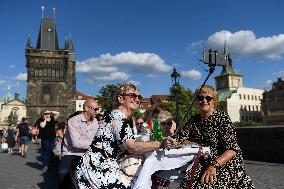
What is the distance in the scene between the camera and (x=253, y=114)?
409 ft

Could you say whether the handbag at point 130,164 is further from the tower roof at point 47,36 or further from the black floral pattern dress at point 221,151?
the tower roof at point 47,36

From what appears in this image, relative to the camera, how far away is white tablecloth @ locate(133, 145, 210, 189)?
309cm

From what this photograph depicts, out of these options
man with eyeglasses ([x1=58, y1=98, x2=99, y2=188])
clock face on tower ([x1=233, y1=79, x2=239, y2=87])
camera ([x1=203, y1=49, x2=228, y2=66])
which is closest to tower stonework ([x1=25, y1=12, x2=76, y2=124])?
clock face on tower ([x1=233, y1=79, x2=239, y2=87])

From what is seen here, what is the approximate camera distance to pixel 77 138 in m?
5.45

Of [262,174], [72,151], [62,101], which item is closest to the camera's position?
[72,151]

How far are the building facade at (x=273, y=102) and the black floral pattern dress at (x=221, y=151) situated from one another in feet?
298

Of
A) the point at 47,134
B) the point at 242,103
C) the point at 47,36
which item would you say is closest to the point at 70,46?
the point at 47,36

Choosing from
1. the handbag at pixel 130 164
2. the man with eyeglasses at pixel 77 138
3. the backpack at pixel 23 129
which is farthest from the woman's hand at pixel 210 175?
the backpack at pixel 23 129

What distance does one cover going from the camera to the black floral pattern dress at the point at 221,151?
3607 mm

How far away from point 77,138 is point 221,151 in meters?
2.45

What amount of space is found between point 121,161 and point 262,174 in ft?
25.5

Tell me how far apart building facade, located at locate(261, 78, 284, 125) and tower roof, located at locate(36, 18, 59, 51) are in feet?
174

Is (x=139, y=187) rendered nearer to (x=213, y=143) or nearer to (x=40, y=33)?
(x=213, y=143)

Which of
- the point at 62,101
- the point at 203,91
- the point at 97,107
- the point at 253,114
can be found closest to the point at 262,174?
the point at 97,107
